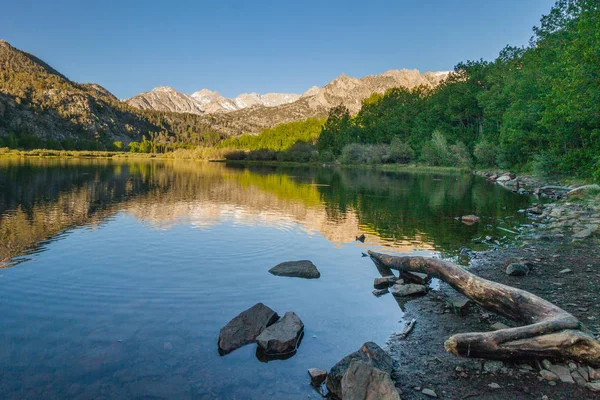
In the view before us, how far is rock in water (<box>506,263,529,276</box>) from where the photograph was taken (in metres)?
12.5

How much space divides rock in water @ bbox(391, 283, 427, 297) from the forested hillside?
2043cm

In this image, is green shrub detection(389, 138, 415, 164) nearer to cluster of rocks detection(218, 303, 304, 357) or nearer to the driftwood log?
the driftwood log

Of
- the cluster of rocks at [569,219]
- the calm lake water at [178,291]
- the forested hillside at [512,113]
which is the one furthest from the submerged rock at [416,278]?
the forested hillside at [512,113]

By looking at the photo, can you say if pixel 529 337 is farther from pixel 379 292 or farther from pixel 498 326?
pixel 379 292

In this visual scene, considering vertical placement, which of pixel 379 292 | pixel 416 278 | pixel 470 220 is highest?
pixel 470 220

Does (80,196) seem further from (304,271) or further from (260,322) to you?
(260,322)

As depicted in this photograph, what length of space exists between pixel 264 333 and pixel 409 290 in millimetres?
5294

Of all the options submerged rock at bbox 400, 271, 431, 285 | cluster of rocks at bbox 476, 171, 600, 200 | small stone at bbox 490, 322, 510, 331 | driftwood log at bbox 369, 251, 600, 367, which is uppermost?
cluster of rocks at bbox 476, 171, 600, 200

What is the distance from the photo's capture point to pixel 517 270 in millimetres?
12445

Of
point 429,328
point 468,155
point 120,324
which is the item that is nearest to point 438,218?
point 429,328

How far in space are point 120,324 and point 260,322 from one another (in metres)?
3.60

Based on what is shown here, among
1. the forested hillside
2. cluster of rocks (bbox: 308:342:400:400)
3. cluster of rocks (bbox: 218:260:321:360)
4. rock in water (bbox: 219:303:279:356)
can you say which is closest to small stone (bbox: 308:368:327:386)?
cluster of rocks (bbox: 308:342:400:400)

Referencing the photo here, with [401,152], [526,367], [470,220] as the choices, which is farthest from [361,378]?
[401,152]

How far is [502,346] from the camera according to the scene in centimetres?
695
